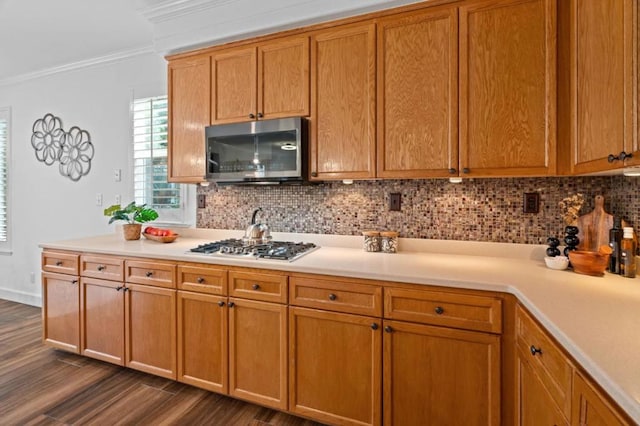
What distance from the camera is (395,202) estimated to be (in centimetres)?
232

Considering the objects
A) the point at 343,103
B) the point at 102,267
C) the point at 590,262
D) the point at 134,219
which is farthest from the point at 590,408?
the point at 134,219

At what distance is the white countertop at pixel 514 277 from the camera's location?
811 mm

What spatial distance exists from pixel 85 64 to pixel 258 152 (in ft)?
8.60

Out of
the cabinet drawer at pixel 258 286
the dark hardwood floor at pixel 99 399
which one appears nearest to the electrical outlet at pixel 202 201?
the cabinet drawer at pixel 258 286

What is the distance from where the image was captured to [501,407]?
4.85 feet

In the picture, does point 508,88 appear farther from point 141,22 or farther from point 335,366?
point 141,22

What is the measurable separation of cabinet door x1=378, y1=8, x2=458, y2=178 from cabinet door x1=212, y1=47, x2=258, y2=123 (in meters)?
0.90

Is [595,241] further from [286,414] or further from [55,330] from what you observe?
[55,330]

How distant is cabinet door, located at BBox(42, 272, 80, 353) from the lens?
2484mm

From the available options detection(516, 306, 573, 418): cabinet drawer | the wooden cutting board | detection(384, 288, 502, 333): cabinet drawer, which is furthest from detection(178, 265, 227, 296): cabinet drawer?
Result: the wooden cutting board

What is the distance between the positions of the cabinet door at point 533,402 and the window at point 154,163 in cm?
274

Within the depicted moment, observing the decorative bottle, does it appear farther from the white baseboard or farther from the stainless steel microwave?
the white baseboard

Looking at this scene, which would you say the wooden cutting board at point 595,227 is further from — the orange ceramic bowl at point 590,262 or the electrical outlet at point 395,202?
the electrical outlet at point 395,202

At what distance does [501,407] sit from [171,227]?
2780 mm
